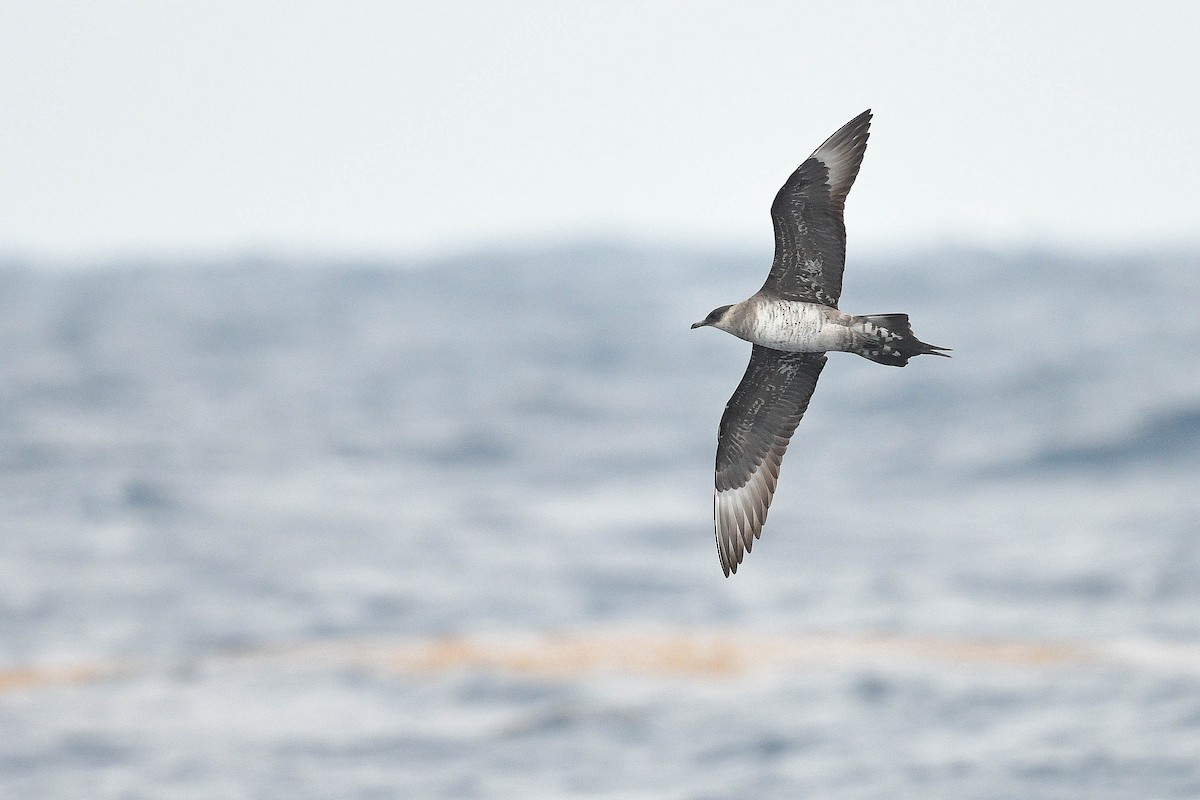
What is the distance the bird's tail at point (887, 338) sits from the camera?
943 cm

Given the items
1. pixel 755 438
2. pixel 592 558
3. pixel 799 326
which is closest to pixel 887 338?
pixel 799 326

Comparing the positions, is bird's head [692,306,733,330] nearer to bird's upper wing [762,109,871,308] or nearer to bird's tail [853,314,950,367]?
bird's upper wing [762,109,871,308]

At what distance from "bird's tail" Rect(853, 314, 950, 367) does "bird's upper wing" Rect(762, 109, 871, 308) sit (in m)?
0.29

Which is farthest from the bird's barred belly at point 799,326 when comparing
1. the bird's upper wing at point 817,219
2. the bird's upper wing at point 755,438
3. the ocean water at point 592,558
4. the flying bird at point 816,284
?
the ocean water at point 592,558

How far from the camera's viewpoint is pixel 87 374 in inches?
2255

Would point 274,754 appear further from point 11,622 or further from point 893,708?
point 893,708

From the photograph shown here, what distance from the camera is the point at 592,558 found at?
122ft

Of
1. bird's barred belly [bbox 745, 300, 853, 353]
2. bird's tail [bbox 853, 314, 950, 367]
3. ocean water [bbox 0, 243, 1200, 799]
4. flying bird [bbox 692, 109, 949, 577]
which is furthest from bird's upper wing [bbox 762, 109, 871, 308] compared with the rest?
ocean water [bbox 0, 243, 1200, 799]

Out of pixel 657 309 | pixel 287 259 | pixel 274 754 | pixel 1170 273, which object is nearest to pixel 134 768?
pixel 274 754

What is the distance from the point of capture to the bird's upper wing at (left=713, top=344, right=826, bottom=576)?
10930 millimetres

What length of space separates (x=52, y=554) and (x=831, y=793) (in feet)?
62.7

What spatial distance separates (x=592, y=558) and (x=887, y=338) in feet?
91.6

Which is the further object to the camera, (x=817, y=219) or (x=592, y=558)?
(x=592, y=558)

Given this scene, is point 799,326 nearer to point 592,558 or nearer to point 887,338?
point 887,338
